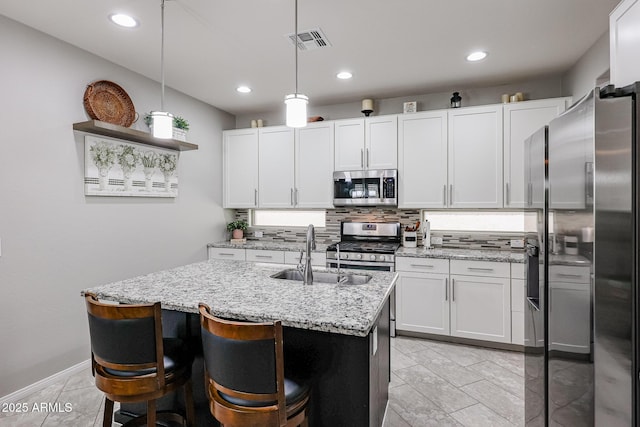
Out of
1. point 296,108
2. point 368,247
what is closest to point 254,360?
point 296,108

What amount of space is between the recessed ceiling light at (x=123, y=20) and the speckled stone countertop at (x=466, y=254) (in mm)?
3078

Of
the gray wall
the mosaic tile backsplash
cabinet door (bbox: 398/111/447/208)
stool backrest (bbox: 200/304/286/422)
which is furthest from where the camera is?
the mosaic tile backsplash

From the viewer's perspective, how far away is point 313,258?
13.2 ft

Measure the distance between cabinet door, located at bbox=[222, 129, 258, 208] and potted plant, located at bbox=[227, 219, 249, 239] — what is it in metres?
0.28

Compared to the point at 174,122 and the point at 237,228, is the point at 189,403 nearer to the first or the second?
the point at 174,122

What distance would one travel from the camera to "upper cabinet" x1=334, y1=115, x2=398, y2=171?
3.90 metres

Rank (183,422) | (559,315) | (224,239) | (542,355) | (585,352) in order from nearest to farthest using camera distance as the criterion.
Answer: (585,352) < (559,315) < (542,355) < (183,422) < (224,239)

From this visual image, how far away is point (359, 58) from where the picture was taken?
3.07 meters

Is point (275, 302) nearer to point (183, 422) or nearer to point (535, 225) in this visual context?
point (183, 422)

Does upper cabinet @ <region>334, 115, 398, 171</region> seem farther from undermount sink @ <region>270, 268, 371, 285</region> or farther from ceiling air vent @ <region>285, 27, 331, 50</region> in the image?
undermount sink @ <region>270, 268, 371, 285</region>

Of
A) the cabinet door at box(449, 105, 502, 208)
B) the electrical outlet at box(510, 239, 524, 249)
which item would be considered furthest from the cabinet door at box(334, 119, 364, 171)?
the electrical outlet at box(510, 239, 524, 249)

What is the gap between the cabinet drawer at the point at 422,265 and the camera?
3.46 m

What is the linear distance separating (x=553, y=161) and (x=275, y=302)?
1.42m

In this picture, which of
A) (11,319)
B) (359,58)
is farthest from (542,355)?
(11,319)
